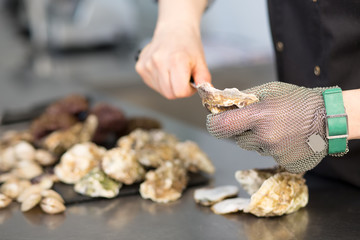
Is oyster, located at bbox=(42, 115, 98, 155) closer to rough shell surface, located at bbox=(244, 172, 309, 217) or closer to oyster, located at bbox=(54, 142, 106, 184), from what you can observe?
oyster, located at bbox=(54, 142, 106, 184)

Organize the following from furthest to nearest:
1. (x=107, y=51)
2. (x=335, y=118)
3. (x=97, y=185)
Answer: (x=107, y=51)
(x=97, y=185)
(x=335, y=118)

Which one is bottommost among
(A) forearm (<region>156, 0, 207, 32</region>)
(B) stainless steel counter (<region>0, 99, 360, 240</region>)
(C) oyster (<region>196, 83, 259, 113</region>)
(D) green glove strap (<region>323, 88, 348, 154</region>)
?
(B) stainless steel counter (<region>0, 99, 360, 240</region>)

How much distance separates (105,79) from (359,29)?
1.81m

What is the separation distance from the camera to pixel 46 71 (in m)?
2.84

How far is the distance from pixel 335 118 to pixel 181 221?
28 cm

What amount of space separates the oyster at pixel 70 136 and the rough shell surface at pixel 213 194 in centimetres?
35

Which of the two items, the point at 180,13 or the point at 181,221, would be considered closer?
the point at 181,221

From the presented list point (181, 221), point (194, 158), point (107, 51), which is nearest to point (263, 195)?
point (181, 221)

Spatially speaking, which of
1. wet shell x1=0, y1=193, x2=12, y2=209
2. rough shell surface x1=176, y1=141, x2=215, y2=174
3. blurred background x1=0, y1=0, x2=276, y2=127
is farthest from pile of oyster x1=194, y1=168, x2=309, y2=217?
blurred background x1=0, y1=0, x2=276, y2=127

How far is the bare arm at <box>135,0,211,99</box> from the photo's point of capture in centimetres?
95

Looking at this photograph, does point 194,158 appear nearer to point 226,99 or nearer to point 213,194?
point 213,194

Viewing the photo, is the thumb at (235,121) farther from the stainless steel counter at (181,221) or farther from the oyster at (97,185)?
the oyster at (97,185)

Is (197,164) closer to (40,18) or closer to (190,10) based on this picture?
(190,10)

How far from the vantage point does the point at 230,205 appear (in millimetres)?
805
